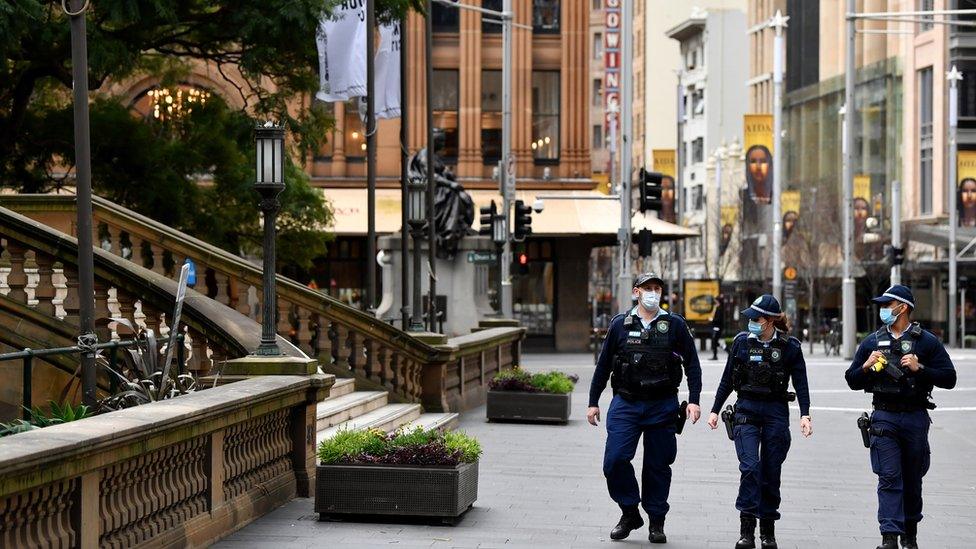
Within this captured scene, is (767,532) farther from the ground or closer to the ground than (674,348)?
closer to the ground

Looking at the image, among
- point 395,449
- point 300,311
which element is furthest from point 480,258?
point 395,449

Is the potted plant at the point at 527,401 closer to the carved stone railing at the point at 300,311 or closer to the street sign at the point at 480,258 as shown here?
the carved stone railing at the point at 300,311

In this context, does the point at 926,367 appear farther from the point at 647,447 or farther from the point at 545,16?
the point at 545,16

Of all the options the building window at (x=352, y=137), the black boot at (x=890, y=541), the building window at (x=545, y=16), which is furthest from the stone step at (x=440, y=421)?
the building window at (x=545, y=16)

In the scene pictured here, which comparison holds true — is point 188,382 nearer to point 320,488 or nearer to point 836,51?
point 320,488

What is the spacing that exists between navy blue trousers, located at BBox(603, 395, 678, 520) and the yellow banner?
1871 inches

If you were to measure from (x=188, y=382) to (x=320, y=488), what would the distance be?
1.95 metres

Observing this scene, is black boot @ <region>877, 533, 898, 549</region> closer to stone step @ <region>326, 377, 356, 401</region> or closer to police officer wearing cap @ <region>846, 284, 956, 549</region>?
police officer wearing cap @ <region>846, 284, 956, 549</region>

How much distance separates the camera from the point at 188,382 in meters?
13.4

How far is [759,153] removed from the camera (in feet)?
213

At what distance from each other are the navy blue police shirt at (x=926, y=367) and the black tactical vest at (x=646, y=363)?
4.12 feet

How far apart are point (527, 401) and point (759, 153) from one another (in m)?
44.0

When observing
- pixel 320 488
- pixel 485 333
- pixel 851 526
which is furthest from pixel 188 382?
pixel 485 333

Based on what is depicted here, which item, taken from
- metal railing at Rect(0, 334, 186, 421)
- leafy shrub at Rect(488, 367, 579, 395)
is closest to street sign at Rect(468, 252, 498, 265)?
leafy shrub at Rect(488, 367, 579, 395)
